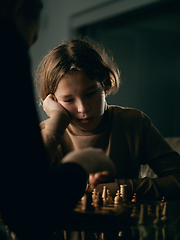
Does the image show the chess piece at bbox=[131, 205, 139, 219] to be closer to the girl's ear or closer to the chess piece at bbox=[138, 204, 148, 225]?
the chess piece at bbox=[138, 204, 148, 225]

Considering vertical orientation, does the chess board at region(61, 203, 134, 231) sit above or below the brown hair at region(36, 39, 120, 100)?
below

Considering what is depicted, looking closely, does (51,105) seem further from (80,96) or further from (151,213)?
(151,213)

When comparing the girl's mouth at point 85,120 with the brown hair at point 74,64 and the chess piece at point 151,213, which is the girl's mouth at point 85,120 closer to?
the brown hair at point 74,64

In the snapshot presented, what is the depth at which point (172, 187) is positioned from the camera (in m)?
0.87

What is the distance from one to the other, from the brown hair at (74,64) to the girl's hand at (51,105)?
0.9 inches

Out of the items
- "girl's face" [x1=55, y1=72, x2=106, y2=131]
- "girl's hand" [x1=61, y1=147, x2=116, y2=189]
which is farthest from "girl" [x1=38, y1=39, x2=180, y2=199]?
"girl's hand" [x1=61, y1=147, x2=116, y2=189]

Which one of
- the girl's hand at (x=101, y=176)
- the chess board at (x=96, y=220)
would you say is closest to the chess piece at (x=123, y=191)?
the chess board at (x=96, y=220)

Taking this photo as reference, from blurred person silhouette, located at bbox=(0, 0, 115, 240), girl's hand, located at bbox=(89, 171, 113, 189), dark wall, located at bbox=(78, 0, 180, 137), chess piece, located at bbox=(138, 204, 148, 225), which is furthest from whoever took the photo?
dark wall, located at bbox=(78, 0, 180, 137)

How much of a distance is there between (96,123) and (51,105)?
0.18m

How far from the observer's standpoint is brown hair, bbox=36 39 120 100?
0.83 m

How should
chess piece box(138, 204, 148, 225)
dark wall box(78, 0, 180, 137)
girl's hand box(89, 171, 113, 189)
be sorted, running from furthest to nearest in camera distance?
dark wall box(78, 0, 180, 137)
chess piece box(138, 204, 148, 225)
girl's hand box(89, 171, 113, 189)

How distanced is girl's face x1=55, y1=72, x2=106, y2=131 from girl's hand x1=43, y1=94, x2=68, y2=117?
0.01 meters

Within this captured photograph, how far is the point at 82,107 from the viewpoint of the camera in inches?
31.5

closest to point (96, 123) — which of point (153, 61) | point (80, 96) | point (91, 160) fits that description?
point (80, 96)
